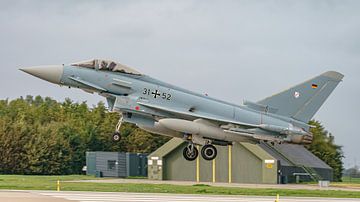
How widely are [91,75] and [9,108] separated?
234ft

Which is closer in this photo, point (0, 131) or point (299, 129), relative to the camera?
point (299, 129)

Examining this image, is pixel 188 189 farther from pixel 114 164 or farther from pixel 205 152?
pixel 114 164

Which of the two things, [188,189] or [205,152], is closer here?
[205,152]

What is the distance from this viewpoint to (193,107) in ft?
111

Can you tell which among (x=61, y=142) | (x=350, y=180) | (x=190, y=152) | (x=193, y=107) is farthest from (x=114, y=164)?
(x=193, y=107)

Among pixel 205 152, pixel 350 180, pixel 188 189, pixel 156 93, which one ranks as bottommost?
pixel 188 189

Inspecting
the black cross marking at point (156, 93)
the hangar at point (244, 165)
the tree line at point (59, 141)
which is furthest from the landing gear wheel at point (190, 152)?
the tree line at point (59, 141)

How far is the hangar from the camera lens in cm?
6456

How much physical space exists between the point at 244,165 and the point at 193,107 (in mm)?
33426

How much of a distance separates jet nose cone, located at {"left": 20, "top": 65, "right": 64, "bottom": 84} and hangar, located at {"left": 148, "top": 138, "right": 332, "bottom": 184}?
108 feet

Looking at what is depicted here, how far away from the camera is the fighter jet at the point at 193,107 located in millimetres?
32000

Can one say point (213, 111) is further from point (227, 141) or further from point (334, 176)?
point (334, 176)

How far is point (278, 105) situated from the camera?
115 feet

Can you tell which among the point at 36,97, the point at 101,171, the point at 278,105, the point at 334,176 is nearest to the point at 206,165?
the point at 101,171
